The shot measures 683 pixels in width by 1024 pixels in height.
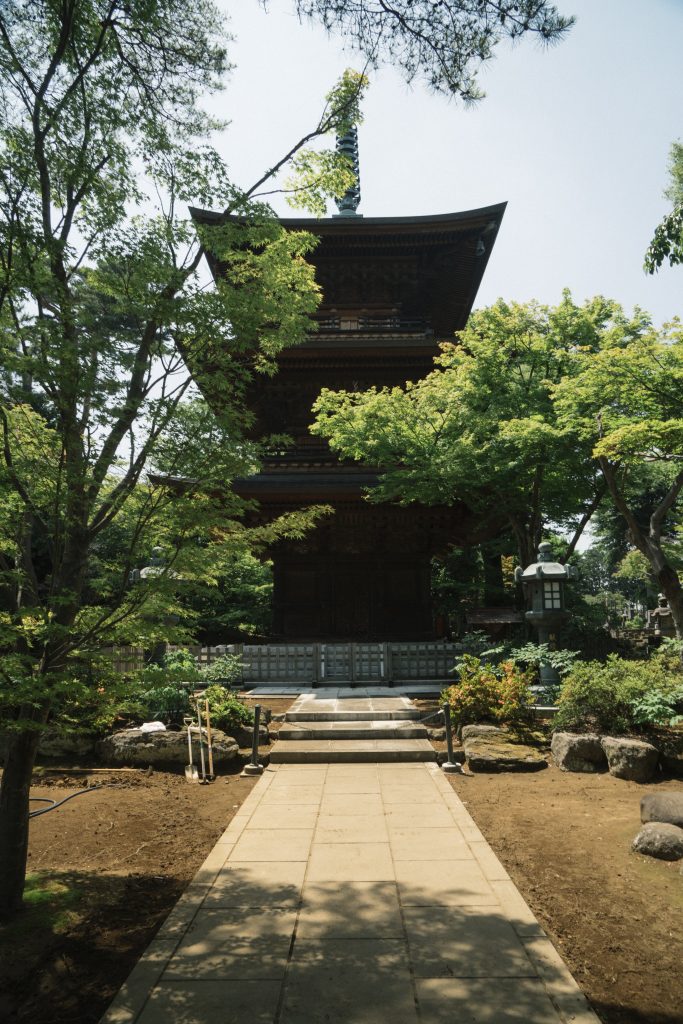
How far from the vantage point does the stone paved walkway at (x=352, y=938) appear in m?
2.99

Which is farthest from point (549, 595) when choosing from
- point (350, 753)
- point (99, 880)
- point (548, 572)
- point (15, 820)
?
point (15, 820)

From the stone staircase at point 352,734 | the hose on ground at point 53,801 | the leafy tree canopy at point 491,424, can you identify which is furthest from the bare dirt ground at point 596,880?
the leafy tree canopy at point 491,424

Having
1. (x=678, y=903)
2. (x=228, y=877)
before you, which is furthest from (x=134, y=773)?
(x=678, y=903)

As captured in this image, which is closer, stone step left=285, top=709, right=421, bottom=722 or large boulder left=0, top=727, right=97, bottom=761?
large boulder left=0, top=727, right=97, bottom=761

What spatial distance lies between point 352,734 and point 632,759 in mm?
4075

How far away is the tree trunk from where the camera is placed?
416cm

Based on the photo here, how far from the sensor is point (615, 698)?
8445 millimetres

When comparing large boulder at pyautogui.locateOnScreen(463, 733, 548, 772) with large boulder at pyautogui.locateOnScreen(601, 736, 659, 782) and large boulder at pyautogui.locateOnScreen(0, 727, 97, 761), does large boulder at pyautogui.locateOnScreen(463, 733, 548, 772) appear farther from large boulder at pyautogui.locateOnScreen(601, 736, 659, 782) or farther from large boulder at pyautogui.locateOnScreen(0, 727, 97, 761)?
large boulder at pyautogui.locateOnScreen(0, 727, 97, 761)

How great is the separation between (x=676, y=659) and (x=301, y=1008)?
9.63 metres

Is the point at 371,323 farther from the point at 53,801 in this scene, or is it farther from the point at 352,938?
the point at 352,938

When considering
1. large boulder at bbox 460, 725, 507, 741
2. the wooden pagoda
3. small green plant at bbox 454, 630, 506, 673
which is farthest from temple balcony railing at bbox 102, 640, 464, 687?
large boulder at bbox 460, 725, 507, 741

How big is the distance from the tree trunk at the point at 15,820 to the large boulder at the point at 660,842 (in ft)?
16.9

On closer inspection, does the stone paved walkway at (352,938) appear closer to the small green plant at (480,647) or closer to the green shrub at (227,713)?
the green shrub at (227,713)

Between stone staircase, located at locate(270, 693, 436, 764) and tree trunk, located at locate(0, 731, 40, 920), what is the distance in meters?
4.58
